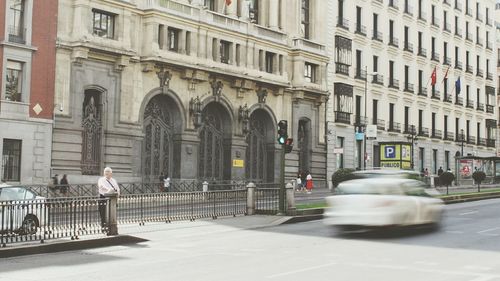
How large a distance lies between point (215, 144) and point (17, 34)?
14990 millimetres

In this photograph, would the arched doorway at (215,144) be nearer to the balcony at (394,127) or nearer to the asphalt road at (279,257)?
the balcony at (394,127)

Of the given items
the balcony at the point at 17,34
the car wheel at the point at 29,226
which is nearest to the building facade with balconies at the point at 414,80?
the balcony at the point at 17,34

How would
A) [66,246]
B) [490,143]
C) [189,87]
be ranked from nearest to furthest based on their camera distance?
[66,246]
[189,87]
[490,143]

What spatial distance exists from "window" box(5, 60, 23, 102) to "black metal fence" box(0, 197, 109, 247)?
1674cm

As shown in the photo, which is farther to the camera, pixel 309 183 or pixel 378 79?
pixel 378 79

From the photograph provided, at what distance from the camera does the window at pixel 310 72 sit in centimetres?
5109

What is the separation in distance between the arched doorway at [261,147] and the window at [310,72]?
16.7 feet

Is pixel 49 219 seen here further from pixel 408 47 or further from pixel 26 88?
pixel 408 47

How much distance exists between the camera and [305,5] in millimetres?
52375

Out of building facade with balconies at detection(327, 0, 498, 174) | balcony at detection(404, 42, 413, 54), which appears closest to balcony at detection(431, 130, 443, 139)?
building facade with balconies at detection(327, 0, 498, 174)

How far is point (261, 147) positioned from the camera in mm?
48344

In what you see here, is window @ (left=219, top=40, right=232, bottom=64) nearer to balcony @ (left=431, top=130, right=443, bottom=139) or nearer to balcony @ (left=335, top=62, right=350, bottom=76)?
balcony @ (left=335, top=62, right=350, bottom=76)

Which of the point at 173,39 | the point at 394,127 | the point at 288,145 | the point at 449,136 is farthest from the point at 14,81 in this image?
the point at 449,136

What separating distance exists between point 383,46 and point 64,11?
3276cm
